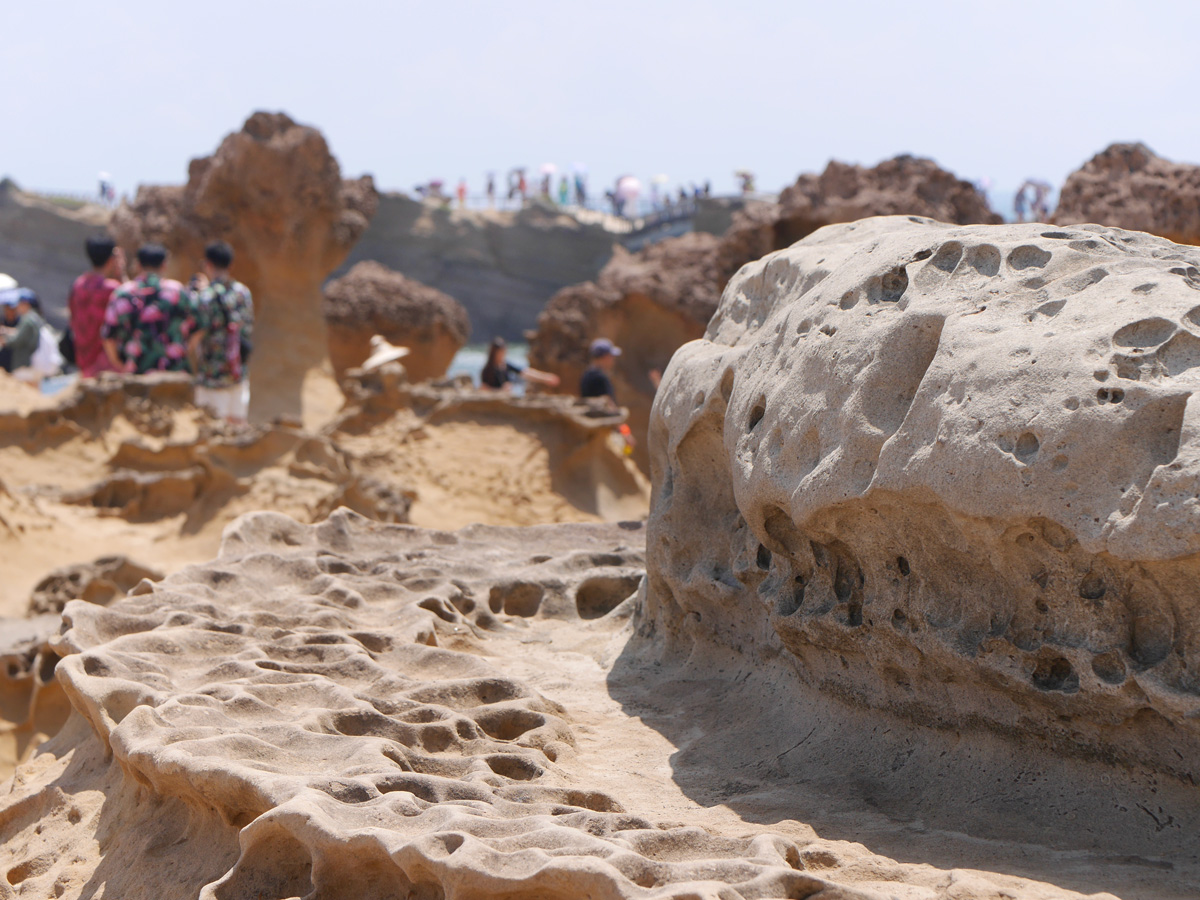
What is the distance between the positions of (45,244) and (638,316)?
2172 centimetres

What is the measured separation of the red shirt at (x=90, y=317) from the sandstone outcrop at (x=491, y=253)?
22.0 metres

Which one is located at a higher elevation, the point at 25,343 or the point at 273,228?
the point at 273,228

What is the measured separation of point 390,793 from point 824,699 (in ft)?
3.36

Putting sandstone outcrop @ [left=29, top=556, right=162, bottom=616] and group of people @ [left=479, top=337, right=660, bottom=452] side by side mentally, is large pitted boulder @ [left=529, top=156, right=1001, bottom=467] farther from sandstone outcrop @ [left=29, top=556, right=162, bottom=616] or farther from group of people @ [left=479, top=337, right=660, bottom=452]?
sandstone outcrop @ [left=29, top=556, right=162, bottom=616]

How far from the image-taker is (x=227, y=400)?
7328 mm

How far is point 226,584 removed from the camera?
3678 mm

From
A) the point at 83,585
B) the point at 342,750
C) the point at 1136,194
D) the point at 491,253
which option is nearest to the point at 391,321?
the point at 1136,194

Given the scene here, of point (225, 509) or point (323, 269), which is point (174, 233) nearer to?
point (323, 269)

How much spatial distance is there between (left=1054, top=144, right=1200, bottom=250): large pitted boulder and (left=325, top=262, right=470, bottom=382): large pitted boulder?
21.8 ft

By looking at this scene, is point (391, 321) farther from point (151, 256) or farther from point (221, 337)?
point (151, 256)

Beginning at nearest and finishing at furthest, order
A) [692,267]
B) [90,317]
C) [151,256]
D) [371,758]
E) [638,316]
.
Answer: [371,758] < [151,256] < [90,317] < [692,267] < [638,316]

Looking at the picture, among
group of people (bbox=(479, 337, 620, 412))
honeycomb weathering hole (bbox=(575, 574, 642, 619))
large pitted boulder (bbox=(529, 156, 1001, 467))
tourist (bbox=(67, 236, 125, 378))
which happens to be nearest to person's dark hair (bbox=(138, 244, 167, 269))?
tourist (bbox=(67, 236, 125, 378))

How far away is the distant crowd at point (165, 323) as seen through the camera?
6934mm

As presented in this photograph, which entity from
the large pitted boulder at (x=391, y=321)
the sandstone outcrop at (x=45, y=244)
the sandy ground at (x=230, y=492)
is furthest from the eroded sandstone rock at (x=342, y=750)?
the sandstone outcrop at (x=45, y=244)
